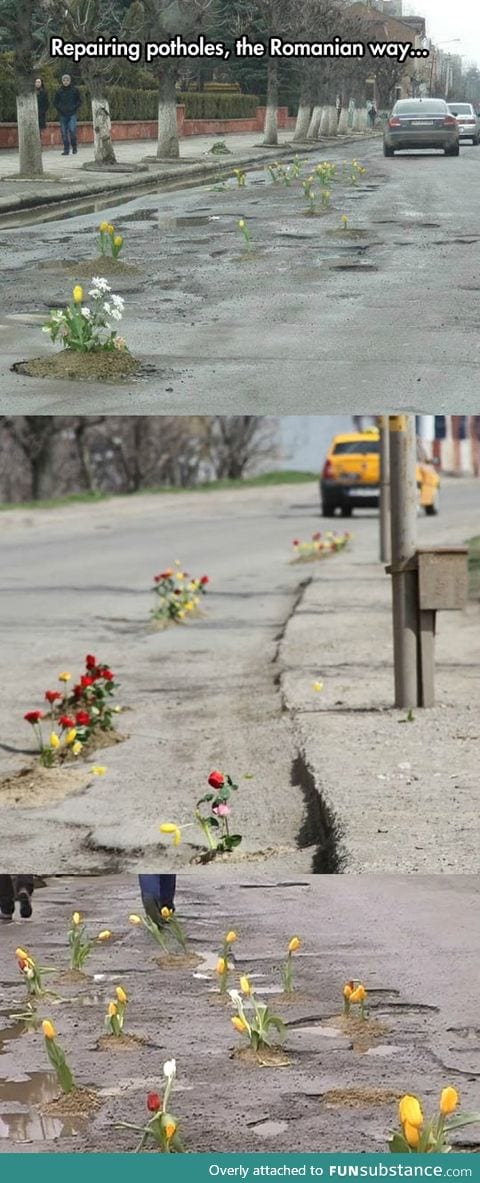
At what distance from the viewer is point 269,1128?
660 centimetres

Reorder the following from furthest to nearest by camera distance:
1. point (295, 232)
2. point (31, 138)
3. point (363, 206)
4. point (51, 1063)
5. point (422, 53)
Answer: point (31, 138) → point (363, 206) → point (295, 232) → point (422, 53) → point (51, 1063)

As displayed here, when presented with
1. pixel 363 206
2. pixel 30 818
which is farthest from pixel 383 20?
pixel 363 206

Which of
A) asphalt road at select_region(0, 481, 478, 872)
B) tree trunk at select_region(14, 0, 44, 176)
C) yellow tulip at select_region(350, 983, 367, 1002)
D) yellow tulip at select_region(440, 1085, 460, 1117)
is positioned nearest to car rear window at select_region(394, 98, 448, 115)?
asphalt road at select_region(0, 481, 478, 872)

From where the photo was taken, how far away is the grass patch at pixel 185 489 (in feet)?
38.4

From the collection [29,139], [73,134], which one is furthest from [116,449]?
[73,134]

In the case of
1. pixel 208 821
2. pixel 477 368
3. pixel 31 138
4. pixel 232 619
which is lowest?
pixel 232 619

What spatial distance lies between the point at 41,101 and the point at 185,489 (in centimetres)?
1646

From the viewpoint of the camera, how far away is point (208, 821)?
7941 millimetres

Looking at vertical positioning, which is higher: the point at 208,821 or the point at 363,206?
the point at 363,206

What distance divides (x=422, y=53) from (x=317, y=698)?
3891 millimetres

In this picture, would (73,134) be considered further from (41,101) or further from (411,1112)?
(411,1112)

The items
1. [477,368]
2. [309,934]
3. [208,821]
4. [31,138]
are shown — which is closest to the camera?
[309,934]

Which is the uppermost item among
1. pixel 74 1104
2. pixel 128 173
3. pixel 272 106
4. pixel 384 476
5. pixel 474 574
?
pixel 272 106

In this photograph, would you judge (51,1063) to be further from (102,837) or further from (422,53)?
(422,53)
